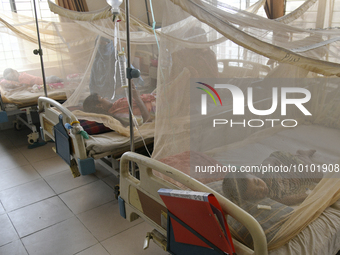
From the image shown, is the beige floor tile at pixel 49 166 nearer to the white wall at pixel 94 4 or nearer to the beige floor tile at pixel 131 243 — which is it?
the beige floor tile at pixel 131 243

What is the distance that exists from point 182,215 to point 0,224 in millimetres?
1632

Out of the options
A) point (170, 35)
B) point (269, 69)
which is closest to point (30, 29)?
point (170, 35)

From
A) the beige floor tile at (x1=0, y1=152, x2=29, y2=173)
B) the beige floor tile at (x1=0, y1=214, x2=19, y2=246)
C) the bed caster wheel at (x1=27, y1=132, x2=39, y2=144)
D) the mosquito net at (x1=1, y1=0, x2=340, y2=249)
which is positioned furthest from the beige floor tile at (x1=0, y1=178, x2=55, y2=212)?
the bed caster wheel at (x1=27, y1=132, x2=39, y2=144)

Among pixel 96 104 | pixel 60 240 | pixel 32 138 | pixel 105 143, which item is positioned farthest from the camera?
pixel 32 138

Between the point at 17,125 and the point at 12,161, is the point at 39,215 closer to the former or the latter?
the point at 12,161

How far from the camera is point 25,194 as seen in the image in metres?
2.48

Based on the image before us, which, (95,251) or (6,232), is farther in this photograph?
(6,232)

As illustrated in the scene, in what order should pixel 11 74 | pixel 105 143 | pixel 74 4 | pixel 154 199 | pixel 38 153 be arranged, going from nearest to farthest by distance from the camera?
pixel 154 199
pixel 105 143
pixel 38 153
pixel 11 74
pixel 74 4

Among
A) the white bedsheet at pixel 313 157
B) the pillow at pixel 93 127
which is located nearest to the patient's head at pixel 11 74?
the pillow at pixel 93 127

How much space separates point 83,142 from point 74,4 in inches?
133

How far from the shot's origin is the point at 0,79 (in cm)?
354

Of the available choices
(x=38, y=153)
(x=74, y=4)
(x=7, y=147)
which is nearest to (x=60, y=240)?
(x=38, y=153)

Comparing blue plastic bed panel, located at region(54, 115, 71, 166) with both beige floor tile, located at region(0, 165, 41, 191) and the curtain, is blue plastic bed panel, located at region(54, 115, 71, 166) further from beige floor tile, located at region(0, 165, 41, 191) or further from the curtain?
the curtain

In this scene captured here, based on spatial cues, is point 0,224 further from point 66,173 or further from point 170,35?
point 170,35
